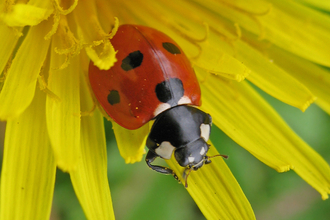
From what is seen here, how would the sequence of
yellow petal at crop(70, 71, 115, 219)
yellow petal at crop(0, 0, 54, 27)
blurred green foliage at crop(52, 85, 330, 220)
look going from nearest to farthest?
yellow petal at crop(0, 0, 54, 27) → yellow petal at crop(70, 71, 115, 219) → blurred green foliage at crop(52, 85, 330, 220)

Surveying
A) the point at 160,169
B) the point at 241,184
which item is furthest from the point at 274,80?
Answer: the point at 241,184

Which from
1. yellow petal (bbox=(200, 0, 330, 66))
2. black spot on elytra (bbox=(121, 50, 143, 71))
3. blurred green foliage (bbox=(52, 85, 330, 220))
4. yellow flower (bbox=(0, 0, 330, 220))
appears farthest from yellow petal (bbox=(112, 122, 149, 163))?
yellow petal (bbox=(200, 0, 330, 66))

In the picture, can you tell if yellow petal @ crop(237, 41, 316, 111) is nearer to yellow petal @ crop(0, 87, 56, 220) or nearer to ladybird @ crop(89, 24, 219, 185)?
ladybird @ crop(89, 24, 219, 185)

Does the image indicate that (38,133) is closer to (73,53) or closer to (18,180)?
Answer: (18,180)

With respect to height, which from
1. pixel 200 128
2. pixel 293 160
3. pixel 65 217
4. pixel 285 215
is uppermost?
pixel 200 128

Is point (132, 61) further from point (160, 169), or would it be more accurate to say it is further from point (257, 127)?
point (257, 127)

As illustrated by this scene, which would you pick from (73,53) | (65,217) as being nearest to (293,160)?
(73,53)
